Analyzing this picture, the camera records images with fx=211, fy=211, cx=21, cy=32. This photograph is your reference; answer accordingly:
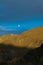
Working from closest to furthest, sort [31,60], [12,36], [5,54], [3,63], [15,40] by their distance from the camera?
1. [31,60]
2. [3,63]
3. [5,54]
4. [15,40]
5. [12,36]

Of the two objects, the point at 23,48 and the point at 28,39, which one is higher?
the point at 28,39

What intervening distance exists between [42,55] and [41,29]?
46.3 feet

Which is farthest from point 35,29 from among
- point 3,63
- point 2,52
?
point 3,63

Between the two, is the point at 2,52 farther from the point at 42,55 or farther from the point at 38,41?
the point at 42,55

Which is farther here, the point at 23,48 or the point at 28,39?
the point at 28,39

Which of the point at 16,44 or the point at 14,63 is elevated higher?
the point at 16,44

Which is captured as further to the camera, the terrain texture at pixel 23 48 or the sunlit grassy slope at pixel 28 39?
the sunlit grassy slope at pixel 28 39

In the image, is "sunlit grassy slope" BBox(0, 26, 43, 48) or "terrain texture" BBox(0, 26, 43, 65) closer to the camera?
"terrain texture" BBox(0, 26, 43, 65)

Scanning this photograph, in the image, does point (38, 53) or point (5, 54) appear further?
point (5, 54)

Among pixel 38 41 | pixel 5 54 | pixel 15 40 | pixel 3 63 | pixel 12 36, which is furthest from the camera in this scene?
pixel 12 36

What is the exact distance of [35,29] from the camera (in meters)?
30.3

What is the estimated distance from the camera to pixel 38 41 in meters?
25.0

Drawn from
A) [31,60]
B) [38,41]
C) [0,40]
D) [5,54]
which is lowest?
[31,60]

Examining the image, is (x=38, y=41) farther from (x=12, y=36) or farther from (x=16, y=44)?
(x=12, y=36)
